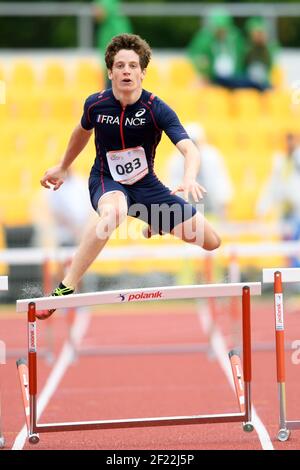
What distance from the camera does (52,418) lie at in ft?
26.7

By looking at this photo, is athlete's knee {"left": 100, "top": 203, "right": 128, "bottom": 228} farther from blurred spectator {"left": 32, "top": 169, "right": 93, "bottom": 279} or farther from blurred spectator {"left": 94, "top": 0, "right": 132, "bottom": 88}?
blurred spectator {"left": 94, "top": 0, "right": 132, "bottom": 88}

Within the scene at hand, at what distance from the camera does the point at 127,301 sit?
258 inches

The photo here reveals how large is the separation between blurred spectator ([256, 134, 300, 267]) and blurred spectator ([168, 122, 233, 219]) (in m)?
0.49

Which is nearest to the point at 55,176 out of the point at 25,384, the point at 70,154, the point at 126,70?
the point at 70,154

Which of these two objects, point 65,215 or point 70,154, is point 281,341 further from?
point 65,215

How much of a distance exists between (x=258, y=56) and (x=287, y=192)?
313 centimetres

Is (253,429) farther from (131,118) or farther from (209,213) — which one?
(209,213)

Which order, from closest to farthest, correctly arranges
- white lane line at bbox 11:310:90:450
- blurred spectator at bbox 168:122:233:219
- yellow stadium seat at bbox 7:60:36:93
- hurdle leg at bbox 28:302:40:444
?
hurdle leg at bbox 28:302:40:444
white lane line at bbox 11:310:90:450
blurred spectator at bbox 168:122:233:219
yellow stadium seat at bbox 7:60:36:93

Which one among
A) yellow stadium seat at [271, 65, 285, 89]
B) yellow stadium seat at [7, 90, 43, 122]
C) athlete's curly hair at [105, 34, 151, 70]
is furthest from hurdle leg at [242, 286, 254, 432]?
yellow stadium seat at [271, 65, 285, 89]

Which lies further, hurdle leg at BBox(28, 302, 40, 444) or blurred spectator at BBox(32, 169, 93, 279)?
blurred spectator at BBox(32, 169, 93, 279)

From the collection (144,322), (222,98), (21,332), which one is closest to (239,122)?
(222,98)

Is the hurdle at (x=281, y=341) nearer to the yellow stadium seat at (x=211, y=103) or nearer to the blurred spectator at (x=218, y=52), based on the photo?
the blurred spectator at (x=218, y=52)

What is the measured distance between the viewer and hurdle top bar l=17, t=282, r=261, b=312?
647 centimetres

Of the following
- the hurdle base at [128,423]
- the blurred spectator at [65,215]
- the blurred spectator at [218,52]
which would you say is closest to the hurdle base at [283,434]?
the hurdle base at [128,423]
